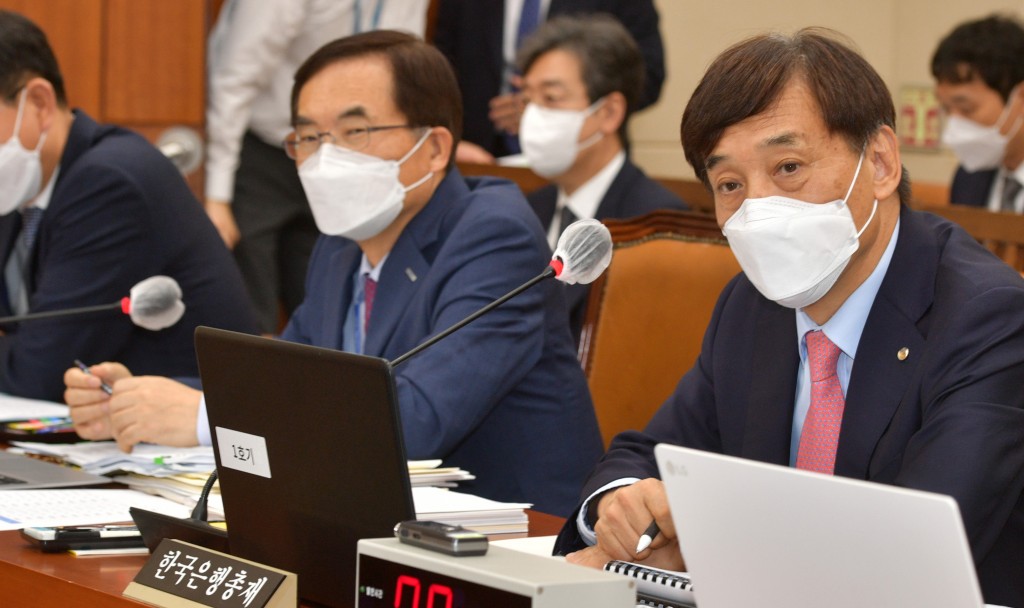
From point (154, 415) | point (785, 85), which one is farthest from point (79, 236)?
point (785, 85)

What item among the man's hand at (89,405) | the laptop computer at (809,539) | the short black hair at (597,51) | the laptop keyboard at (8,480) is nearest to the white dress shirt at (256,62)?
the short black hair at (597,51)

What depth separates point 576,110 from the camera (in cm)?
385

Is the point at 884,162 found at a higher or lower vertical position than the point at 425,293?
higher

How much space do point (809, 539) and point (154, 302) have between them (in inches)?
52.8

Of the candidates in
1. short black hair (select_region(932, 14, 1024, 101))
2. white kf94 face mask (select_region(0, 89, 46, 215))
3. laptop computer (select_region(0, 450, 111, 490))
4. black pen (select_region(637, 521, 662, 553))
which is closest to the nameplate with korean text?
black pen (select_region(637, 521, 662, 553))

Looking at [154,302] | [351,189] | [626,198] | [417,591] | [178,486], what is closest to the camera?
[417,591]

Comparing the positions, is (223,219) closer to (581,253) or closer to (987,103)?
(987,103)

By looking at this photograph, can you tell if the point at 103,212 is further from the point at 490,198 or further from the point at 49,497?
the point at 49,497

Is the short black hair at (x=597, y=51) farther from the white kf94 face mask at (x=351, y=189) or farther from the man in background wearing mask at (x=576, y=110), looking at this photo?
the white kf94 face mask at (x=351, y=189)

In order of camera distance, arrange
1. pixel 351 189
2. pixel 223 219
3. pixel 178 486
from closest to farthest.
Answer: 1. pixel 178 486
2. pixel 351 189
3. pixel 223 219

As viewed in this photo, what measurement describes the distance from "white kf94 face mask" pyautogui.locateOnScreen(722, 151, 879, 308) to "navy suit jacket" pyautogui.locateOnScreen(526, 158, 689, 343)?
179 cm

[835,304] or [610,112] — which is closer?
[835,304]

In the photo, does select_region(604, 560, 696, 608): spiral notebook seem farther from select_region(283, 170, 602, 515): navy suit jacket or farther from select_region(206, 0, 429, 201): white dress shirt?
select_region(206, 0, 429, 201): white dress shirt

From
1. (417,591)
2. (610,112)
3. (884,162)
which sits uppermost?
(884,162)
